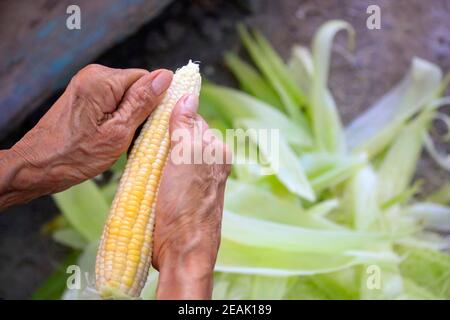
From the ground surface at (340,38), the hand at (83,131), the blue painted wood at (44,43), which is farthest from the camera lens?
the ground surface at (340,38)

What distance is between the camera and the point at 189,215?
57 cm

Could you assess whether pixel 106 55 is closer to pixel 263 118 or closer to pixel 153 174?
pixel 263 118

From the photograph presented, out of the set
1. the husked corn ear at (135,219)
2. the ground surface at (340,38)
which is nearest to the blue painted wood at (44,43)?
the ground surface at (340,38)

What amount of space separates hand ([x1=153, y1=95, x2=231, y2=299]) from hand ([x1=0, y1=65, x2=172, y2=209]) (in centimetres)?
6

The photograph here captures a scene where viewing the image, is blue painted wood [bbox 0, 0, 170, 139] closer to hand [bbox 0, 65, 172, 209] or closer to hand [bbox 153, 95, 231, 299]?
hand [bbox 0, 65, 172, 209]

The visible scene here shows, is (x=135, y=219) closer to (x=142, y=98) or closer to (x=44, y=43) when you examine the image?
(x=142, y=98)

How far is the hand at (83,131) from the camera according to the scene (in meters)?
0.65

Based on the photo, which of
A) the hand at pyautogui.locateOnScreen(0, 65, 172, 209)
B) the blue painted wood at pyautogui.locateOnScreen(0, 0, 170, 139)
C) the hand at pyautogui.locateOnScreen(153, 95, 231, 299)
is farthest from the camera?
the blue painted wood at pyautogui.locateOnScreen(0, 0, 170, 139)

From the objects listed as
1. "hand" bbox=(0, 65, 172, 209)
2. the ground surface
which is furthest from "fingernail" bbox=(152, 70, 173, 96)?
the ground surface

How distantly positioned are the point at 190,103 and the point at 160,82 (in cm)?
4

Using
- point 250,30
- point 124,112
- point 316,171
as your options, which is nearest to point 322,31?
→ point 250,30

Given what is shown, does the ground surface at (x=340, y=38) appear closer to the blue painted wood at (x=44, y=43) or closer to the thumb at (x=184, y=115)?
the blue painted wood at (x=44, y=43)

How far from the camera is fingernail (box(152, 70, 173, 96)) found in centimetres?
63

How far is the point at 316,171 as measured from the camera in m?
1.13
